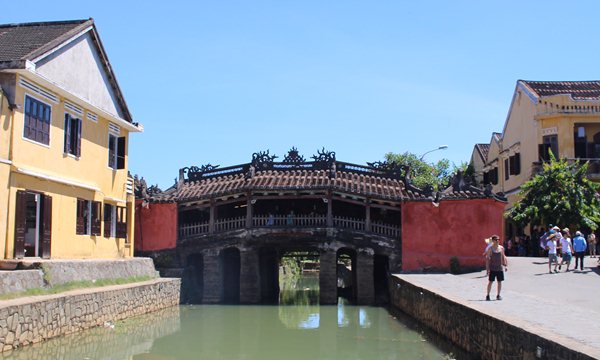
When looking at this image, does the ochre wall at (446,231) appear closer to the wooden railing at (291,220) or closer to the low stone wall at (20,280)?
the wooden railing at (291,220)

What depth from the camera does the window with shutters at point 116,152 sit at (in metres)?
21.9

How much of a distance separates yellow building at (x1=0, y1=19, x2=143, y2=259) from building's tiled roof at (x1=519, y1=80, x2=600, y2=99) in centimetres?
2095

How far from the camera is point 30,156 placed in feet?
53.9

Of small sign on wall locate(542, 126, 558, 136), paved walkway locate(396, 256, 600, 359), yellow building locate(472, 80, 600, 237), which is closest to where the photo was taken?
paved walkway locate(396, 256, 600, 359)

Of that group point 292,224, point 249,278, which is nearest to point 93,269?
point 249,278

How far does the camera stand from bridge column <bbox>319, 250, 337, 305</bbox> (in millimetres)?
25078

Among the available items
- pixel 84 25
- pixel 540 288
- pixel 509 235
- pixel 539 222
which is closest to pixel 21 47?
pixel 84 25

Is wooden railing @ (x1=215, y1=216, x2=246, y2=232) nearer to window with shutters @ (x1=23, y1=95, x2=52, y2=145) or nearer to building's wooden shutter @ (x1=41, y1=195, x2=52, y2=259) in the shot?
building's wooden shutter @ (x1=41, y1=195, x2=52, y2=259)

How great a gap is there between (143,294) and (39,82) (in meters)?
6.88

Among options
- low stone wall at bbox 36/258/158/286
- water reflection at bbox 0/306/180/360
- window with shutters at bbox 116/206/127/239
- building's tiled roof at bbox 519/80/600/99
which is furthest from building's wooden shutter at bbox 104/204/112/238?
building's tiled roof at bbox 519/80/600/99

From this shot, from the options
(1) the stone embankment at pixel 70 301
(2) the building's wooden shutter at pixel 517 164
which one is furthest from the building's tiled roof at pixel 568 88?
(1) the stone embankment at pixel 70 301

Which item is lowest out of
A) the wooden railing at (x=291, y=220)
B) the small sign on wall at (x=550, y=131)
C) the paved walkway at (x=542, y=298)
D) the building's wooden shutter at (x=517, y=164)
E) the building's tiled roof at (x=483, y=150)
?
the paved walkway at (x=542, y=298)

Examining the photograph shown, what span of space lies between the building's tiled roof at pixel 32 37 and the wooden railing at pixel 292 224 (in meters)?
9.59

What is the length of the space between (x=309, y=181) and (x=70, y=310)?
12.9 metres
